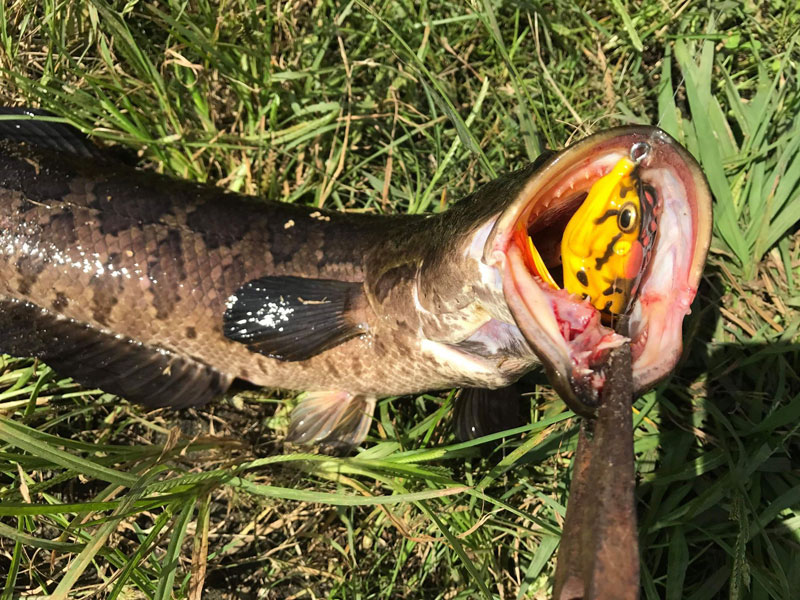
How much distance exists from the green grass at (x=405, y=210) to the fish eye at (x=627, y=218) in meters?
1.05

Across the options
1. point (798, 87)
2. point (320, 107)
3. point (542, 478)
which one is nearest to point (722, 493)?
point (542, 478)

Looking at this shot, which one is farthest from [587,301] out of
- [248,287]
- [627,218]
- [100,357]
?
[100,357]

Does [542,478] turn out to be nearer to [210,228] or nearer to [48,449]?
[210,228]

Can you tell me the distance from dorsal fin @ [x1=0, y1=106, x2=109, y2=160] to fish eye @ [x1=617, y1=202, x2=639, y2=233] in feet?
7.39

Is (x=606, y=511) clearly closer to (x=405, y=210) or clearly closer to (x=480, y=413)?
(x=480, y=413)

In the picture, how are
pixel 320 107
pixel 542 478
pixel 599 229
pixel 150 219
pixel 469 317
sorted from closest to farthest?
1. pixel 599 229
2. pixel 469 317
3. pixel 150 219
4. pixel 542 478
5. pixel 320 107

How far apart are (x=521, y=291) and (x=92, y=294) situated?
1817 millimetres

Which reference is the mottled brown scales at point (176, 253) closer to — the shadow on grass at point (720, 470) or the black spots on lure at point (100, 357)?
the black spots on lure at point (100, 357)

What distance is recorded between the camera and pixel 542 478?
3061 mm

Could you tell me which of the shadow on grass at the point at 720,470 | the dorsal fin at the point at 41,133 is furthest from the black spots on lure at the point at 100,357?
the shadow on grass at the point at 720,470

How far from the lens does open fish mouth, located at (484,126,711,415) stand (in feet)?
5.83

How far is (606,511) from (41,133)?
9.24 feet

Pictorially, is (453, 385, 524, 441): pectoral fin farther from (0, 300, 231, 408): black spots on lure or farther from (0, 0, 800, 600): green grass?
(0, 300, 231, 408): black spots on lure

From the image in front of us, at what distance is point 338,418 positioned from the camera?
308cm
